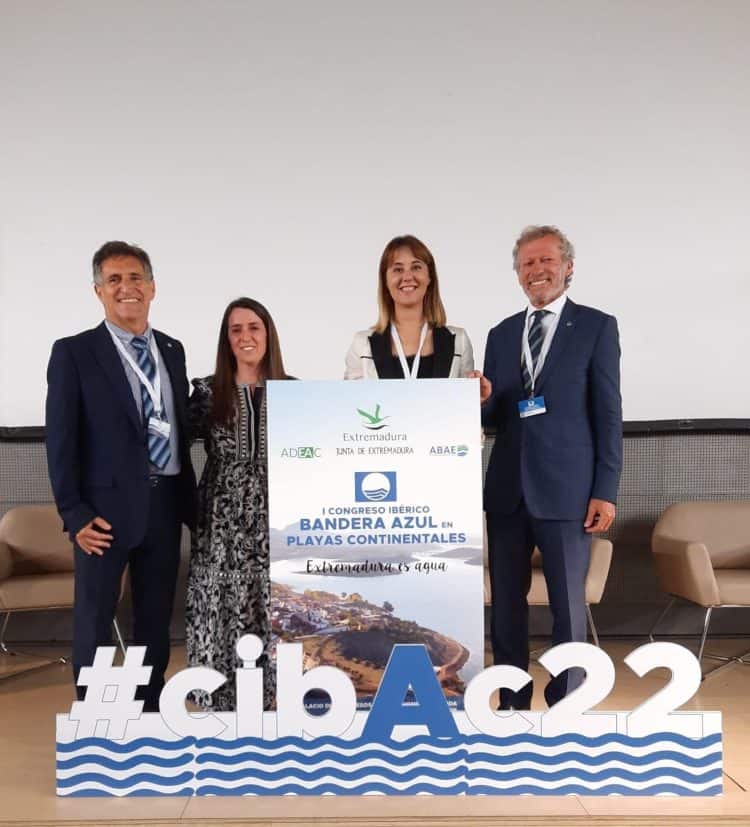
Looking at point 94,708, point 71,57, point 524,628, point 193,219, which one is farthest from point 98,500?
point 71,57

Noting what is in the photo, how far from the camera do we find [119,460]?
361cm

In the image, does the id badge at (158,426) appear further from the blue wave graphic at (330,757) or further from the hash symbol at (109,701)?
the blue wave graphic at (330,757)

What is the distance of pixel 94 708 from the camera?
3.09 meters

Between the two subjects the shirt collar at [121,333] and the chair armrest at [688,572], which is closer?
the shirt collar at [121,333]

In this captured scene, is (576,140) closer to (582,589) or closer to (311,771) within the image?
(582,589)

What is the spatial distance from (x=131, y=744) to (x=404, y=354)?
5.25ft

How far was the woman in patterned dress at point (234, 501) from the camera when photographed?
377 centimetres

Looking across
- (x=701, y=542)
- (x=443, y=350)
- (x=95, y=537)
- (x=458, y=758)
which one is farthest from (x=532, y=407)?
(x=701, y=542)

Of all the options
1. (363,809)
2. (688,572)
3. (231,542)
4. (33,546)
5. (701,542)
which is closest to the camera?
(363,809)

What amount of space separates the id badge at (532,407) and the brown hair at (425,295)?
0.42 metres

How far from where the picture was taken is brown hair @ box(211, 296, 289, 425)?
12.4 feet

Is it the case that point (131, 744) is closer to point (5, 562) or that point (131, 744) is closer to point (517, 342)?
point (517, 342)

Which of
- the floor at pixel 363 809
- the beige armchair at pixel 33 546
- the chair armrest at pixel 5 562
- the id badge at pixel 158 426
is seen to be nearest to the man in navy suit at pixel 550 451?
the floor at pixel 363 809

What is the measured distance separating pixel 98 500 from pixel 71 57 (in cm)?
359
